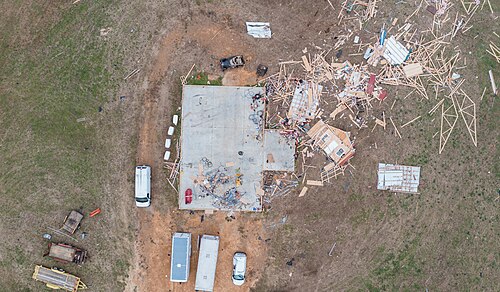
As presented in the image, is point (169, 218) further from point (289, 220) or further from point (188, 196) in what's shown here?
point (289, 220)

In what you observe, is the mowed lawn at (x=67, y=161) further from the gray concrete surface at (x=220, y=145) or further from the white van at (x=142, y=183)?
the gray concrete surface at (x=220, y=145)

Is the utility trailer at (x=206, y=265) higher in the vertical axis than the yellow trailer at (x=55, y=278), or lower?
higher

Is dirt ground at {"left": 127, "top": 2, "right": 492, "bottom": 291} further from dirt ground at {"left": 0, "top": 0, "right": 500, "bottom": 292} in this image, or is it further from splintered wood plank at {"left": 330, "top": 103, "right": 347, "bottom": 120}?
splintered wood plank at {"left": 330, "top": 103, "right": 347, "bottom": 120}

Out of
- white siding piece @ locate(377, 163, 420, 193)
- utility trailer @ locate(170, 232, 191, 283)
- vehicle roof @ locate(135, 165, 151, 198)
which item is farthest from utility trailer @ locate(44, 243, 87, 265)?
white siding piece @ locate(377, 163, 420, 193)

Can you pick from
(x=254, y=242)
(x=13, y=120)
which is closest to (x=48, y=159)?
(x=13, y=120)

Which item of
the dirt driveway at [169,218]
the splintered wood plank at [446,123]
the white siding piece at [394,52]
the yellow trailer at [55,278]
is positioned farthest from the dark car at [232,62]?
the yellow trailer at [55,278]

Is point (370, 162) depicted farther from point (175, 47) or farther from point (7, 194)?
point (7, 194)

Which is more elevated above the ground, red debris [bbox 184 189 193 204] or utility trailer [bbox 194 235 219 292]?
red debris [bbox 184 189 193 204]
